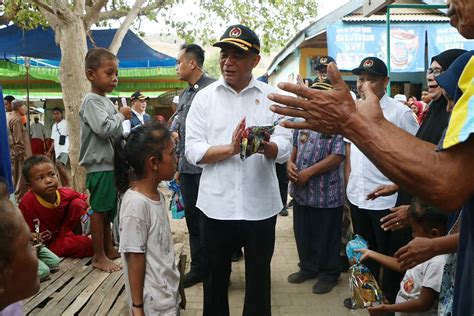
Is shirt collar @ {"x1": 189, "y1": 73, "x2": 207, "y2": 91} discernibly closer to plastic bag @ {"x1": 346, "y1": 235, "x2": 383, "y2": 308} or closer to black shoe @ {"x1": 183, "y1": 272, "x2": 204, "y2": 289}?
black shoe @ {"x1": 183, "y1": 272, "x2": 204, "y2": 289}

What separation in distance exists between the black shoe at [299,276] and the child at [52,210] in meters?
1.98

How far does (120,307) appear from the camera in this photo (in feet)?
9.87

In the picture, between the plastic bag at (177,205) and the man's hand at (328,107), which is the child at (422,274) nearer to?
the man's hand at (328,107)

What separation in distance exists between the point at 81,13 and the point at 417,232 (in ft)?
20.1

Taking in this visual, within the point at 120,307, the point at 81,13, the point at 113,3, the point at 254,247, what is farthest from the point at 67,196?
the point at 113,3

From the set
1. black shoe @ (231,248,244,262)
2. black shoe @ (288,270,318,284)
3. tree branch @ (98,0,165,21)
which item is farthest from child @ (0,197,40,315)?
tree branch @ (98,0,165,21)

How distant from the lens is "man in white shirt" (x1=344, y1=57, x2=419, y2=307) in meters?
3.58

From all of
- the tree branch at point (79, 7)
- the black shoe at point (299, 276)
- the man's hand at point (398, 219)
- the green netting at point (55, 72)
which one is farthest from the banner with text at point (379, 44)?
the man's hand at point (398, 219)

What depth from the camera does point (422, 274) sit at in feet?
8.55

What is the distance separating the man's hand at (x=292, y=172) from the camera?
440 centimetres

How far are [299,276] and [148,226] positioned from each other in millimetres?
2526

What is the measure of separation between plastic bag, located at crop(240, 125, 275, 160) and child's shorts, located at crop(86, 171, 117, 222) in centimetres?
146

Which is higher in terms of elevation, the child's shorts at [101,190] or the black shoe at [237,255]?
the child's shorts at [101,190]

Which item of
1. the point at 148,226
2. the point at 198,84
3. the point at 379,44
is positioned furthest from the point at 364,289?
the point at 379,44
